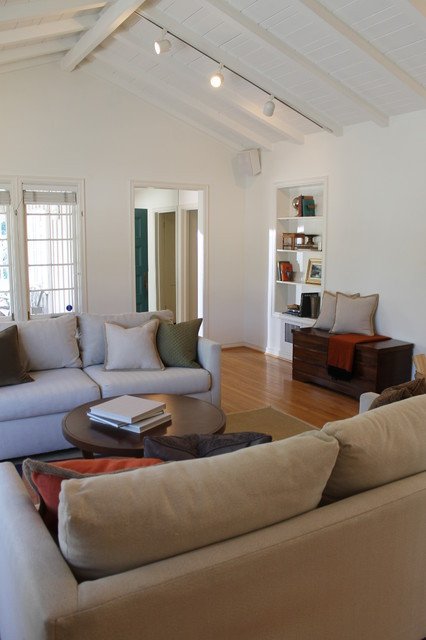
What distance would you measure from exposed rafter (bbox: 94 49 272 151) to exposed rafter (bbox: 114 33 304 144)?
0.13 m

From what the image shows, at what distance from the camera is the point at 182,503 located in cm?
150

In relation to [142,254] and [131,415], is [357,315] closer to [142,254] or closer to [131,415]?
[131,415]

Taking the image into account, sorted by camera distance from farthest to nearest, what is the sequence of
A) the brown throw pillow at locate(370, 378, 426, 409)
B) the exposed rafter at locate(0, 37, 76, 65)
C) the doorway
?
the doorway
the exposed rafter at locate(0, 37, 76, 65)
the brown throw pillow at locate(370, 378, 426, 409)

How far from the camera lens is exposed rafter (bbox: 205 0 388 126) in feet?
14.0

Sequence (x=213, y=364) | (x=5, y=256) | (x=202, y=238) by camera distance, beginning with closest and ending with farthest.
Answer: (x=213, y=364) < (x=5, y=256) < (x=202, y=238)

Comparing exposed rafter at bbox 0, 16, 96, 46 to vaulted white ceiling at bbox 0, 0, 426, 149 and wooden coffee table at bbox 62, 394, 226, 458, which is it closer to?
vaulted white ceiling at bbox 0, 0, 426, 149

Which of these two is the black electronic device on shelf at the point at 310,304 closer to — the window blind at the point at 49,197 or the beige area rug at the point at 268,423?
the beige area rug at the point at 268,423

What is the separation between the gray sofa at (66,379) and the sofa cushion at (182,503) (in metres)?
2.44

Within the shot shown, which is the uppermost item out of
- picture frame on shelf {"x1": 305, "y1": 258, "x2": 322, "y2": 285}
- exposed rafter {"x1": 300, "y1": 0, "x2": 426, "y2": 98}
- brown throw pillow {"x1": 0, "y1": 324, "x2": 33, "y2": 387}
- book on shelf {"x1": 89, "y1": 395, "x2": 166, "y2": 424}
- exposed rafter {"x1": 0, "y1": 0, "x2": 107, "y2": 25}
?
exposed rafter {"x1": 0, "y1": 0, "x2": 107, "y2": 25}

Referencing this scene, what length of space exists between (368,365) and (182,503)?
13.0ft

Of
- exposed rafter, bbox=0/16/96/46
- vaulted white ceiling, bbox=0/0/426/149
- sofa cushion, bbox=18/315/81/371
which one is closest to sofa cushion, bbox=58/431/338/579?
sofa cushion, bbox=18/315/81/371

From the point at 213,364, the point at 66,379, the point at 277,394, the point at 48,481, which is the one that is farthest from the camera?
the point at 277,394

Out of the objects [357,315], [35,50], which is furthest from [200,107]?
[357,315]

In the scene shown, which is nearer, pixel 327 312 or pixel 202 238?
pixel 327 312
